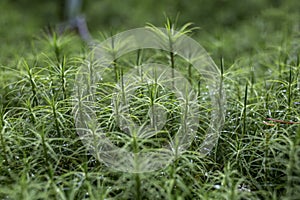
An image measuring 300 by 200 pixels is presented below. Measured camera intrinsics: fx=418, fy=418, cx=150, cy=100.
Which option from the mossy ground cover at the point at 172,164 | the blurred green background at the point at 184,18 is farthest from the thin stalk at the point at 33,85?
the blurred green background at the point at 184,18

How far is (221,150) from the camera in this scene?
1.47m

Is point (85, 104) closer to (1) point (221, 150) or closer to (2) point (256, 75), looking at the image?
(1) point (221, 150)

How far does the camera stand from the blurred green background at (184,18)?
3074mm

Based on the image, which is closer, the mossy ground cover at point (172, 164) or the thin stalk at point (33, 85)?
the mossy ground cover at point (172, 164)

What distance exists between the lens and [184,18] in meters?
4.00

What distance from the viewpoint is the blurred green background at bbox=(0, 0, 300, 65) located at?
3.07m

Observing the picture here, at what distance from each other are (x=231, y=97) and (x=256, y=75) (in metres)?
0.51

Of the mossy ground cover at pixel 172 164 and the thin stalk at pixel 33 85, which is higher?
the thin stalk at pixel 33 85

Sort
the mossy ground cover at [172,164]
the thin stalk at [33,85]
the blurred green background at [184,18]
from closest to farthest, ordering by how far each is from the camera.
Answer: the mossy ground cover at [172,164] < the thin stalk at [33,85] < the blurred green background at [184,18]

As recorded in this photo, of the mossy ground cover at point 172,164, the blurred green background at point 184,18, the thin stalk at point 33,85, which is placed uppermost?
the blurred green background at point 184,18

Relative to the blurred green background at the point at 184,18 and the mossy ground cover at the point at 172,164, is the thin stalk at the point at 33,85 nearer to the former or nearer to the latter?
the mossy ground cover at the point at 172,164

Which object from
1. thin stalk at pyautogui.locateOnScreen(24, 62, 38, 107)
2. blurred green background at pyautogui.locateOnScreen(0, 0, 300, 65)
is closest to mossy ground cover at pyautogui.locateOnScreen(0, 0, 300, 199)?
thin stalk at pyautogui.locateOnScreen(24, 62, 38, 107)

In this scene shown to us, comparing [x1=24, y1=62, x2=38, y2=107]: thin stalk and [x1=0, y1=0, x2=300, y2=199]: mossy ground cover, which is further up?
[x1=24, y1=62, x2=38, y2=107]: thin stalk

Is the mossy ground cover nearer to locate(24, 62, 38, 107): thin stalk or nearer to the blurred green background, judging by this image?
locate(24, 62, 38, 107): thin stalk
